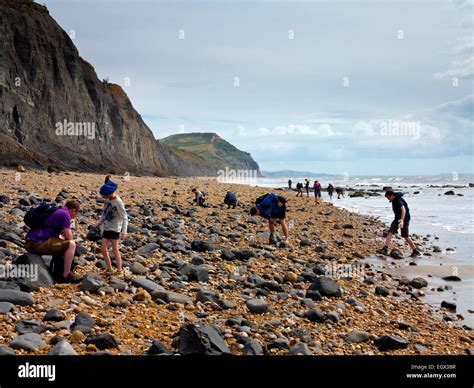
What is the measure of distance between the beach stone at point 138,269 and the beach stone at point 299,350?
14.6ft

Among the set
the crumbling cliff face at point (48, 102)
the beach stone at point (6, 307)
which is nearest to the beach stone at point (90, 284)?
the beach stone at point (6, 307)

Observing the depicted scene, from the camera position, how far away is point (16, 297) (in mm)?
6906

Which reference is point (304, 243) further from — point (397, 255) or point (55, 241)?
point (55, 241)

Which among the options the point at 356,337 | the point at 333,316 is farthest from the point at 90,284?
the point at 356,337

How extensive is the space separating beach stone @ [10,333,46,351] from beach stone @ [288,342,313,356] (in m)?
3.26

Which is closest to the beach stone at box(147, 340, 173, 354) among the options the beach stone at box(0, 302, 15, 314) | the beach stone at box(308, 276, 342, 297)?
the beach stone at box(0, 302, 15, 314)

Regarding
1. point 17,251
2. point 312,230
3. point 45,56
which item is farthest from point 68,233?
point 45,56

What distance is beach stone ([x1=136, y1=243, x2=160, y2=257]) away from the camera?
37.5 ft

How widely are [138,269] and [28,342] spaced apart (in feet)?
13.8

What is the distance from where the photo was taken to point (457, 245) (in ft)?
63.3

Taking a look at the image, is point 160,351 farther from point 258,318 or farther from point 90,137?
point 90,137

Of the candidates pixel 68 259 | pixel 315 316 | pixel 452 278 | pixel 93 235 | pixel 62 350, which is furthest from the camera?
pixel 452 278

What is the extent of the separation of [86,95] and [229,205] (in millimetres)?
49206

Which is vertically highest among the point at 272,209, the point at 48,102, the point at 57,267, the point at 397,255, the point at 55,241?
the point at 48,102
